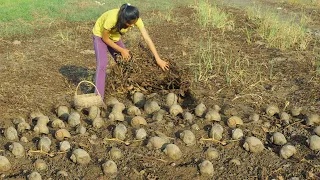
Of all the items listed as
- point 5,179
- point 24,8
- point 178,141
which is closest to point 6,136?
point 5,179

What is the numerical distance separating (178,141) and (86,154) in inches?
35.5

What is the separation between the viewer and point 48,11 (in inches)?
393

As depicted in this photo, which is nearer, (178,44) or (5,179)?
(5,179)

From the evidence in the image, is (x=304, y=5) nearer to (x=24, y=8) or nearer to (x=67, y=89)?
(x=24, y=8)

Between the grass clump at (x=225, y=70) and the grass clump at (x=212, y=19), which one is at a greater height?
the grass clump at (x=225, y=70)

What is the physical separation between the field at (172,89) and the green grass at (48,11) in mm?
44

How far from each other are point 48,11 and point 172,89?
18.6 feet

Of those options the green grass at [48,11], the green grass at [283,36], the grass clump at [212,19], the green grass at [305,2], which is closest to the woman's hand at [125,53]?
the green grass at [283,36]

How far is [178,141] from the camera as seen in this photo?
4.18 meters

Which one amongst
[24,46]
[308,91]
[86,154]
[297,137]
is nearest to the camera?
[86,154]

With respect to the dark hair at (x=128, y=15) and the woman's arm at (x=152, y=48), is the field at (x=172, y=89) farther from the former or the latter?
the dark hair at (x=128, y=15)

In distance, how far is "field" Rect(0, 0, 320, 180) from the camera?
380 centimetres

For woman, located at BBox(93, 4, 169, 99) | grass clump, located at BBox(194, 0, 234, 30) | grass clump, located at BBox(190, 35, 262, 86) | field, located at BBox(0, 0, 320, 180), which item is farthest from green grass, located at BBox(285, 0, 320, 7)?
woman, located at BBox(93, 4, 169, 99)

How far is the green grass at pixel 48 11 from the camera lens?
28.9 feet
